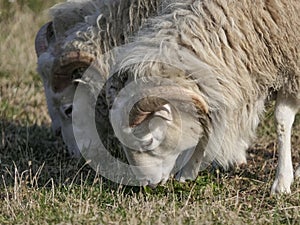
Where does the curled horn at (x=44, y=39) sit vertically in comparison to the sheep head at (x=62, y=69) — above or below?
above

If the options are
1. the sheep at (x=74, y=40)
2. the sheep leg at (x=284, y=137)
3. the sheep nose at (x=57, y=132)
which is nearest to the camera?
the sheep leg at (x=284, y=137)

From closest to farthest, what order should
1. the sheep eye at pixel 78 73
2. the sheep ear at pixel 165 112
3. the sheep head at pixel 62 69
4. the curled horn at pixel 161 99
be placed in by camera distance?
the curled horn at pixel 161 99 < the sheep ear at pixel 165 112 < the sheep head at pixel 62 69 < the sheep eye at pixel 78 73

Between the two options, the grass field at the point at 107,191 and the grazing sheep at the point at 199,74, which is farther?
the grazing sheep at the point at 199,74

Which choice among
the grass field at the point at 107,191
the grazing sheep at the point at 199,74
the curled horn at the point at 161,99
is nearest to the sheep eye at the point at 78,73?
the grass field at the point at 107,191

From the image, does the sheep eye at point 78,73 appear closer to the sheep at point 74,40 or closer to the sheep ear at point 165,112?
the sheep at point 74,40

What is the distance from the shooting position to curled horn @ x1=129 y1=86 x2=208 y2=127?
466 centimetres

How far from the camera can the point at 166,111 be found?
482cm

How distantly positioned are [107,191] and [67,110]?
3.99 ft

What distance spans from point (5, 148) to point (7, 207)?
1897mm

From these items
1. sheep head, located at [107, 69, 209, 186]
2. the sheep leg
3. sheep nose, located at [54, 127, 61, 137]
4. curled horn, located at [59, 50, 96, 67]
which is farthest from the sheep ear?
sheep nose, located at [54, 127, 61, 137]

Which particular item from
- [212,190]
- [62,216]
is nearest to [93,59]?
[212,190]

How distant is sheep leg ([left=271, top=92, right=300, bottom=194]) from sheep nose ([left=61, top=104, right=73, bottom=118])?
1.70 metres

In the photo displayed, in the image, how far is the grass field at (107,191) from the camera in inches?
171

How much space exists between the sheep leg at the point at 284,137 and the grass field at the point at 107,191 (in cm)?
9
